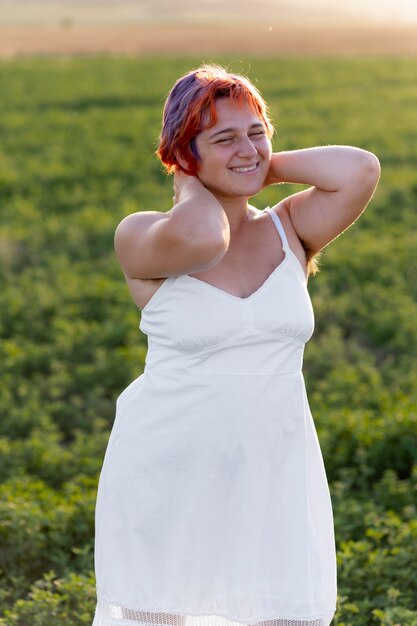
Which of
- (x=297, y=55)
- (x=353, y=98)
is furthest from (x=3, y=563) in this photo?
(x=297, y=55)

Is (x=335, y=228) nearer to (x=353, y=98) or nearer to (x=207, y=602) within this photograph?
(x=207, y=602)

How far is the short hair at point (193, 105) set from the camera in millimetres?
2664

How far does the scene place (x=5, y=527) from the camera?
479 cm

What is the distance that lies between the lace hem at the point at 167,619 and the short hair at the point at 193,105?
1.17 metres

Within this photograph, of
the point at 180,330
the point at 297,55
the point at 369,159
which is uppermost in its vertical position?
the point at 369,159

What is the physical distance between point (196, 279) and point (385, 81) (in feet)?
81.7

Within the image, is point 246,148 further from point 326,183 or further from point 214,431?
point 214,431

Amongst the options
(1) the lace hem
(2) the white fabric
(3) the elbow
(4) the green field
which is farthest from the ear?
(4) the green field

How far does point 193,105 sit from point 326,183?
0.48 meters

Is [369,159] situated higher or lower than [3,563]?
higher

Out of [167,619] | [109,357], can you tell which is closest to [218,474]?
[167,619]

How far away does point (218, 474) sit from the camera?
2.71 meters

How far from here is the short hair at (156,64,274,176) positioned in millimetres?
2664

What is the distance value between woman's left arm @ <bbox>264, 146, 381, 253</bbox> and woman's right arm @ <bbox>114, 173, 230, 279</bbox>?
0.34 meters
